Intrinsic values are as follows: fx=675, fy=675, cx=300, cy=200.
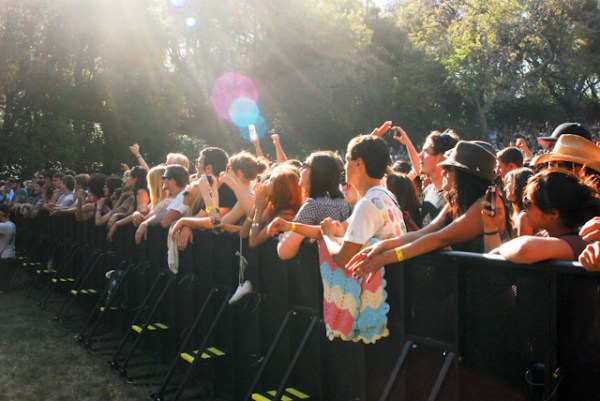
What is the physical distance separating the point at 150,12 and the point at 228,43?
35.7 ft

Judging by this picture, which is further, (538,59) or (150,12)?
(538,59)

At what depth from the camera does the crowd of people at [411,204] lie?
326cm

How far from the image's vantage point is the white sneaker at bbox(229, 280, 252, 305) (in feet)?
18.4

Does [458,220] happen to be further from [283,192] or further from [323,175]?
[283,192]

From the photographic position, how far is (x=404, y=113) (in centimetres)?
4569

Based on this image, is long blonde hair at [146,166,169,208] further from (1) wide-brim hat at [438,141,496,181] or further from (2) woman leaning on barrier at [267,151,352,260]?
(1) wide-brim hat at [438,141,496,181]

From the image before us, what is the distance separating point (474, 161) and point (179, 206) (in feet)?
13.4

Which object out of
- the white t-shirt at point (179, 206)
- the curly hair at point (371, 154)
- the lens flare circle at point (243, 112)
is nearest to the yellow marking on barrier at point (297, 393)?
the curly hair at point (371, 154)

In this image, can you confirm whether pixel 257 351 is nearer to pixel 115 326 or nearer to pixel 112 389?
pixel 112 389

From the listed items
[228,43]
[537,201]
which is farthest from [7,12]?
[537,201]

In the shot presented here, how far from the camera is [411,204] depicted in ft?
18.2

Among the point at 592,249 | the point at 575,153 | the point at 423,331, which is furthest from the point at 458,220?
the point at 592,249

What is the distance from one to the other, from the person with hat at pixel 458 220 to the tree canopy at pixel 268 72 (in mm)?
24920

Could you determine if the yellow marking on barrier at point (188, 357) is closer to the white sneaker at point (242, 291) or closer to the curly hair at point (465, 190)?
the white sneaker at point (242, 291)
